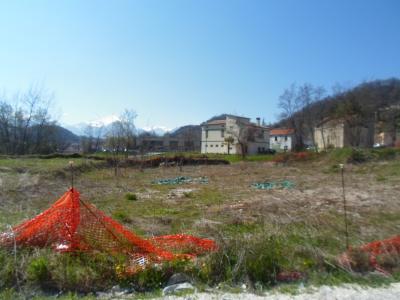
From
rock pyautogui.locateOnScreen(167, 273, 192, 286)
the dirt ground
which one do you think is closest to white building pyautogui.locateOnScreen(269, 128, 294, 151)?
the dirt ground

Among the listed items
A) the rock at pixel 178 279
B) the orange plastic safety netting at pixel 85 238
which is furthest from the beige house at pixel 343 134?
the rock at pixel 178 279

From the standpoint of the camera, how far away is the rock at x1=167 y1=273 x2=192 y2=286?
430cm

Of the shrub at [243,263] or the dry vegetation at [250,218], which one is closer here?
the shrub at [243,263]

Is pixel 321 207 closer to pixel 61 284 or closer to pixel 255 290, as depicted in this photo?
pixel 255 290

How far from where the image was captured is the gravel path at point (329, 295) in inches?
155

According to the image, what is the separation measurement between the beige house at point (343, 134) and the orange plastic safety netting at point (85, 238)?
175ft

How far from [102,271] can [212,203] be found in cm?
791

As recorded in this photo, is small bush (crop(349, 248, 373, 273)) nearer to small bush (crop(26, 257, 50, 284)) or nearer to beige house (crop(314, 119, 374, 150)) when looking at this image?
small bush (crop(26, 257, 50, 284))

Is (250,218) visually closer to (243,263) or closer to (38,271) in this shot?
(243,263)

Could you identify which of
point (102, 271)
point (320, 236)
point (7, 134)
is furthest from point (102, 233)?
point (7, 134)

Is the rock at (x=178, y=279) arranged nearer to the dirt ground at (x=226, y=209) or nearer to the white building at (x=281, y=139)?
the dirt ground at (x=226, y=209)

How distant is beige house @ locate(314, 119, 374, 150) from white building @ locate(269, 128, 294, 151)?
9851 mm

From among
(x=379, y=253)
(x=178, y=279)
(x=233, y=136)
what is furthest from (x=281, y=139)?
(x=178, y=279)

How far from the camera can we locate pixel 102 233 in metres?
5.34
